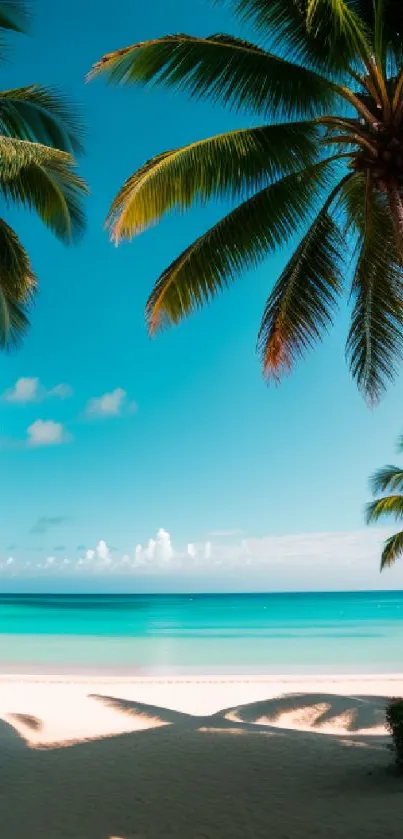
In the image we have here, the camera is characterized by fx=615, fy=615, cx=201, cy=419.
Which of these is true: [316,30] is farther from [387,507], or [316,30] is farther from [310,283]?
[387,507]

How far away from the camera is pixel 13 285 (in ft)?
28.8

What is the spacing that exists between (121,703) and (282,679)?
7.18 m

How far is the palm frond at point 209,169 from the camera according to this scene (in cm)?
689

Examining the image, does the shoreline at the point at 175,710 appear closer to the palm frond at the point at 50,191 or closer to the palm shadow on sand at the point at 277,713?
the palm shadow on sand at the point at 277,713

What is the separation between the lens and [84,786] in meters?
5.85

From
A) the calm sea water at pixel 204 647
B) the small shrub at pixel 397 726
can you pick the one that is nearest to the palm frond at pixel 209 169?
the small shrub at pixel 397 726

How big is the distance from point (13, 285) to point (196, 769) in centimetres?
660

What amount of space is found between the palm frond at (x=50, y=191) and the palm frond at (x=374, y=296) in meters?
3.54

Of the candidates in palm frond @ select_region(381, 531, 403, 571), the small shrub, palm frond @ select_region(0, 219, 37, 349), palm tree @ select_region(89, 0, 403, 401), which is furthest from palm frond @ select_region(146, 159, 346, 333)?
palm frond @ select_region(381, 531, 403, 571)

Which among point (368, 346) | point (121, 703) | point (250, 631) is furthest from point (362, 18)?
point (250, 631)

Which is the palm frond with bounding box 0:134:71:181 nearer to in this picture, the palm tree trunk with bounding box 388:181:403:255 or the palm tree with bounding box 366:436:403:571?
the palm tree trunk with bounding box 388:181:403:255

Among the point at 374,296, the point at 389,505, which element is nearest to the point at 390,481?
the point at 389,505

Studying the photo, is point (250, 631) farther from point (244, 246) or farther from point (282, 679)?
point (244, 246)

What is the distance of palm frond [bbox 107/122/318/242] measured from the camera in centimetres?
689
